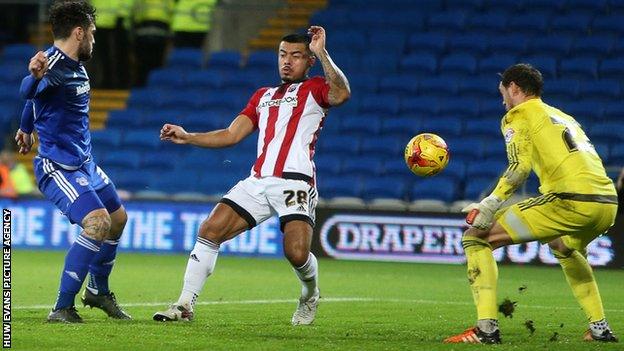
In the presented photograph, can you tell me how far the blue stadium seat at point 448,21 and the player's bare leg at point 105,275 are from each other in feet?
46.7

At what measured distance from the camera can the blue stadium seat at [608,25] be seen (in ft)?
73.1

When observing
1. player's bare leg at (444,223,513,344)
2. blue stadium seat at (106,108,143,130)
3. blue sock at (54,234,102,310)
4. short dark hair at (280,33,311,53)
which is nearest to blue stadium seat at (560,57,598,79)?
blue stadium seat at (106,108,143,130)

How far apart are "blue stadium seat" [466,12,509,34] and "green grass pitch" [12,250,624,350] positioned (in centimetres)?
656

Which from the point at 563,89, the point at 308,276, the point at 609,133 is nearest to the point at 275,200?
the point at 308,276

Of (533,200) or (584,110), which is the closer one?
(533,200)

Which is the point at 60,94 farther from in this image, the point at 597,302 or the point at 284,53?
the point at 597,302

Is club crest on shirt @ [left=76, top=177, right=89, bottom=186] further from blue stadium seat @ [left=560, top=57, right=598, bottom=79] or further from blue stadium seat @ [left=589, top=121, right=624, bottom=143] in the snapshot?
blue stadium seat @ [left=560, top=57, right=598, bottom=79]

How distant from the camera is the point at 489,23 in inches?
902

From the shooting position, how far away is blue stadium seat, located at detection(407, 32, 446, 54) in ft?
75.3

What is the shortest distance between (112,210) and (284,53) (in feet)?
5.85

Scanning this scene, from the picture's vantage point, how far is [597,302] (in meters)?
8.82

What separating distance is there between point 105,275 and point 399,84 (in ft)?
43.0

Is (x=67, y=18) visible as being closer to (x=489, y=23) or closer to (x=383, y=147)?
(x=383, y=147)

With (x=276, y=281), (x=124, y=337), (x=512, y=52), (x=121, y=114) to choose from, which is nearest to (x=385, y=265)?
(x=276, y=281)
